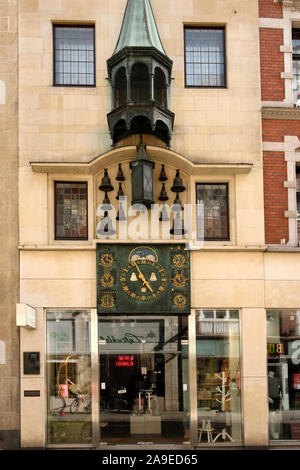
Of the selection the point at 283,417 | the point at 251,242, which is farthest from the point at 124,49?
the point at 283,417

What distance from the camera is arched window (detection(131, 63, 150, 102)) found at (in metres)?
16.1

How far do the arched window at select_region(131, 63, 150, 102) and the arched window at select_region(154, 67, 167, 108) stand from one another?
22 cm

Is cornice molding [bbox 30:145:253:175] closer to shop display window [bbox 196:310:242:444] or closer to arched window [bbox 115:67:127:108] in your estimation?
arched window [bbox 115:67:127:108]

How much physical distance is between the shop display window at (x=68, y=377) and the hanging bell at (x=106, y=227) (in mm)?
2024

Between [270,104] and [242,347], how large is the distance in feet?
20.6

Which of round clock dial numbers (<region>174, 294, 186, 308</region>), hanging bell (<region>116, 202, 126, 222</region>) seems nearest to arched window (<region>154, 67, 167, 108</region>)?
hanging bell (<region>116, 202, 126, 222</region>)

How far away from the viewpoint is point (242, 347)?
15.8 meters

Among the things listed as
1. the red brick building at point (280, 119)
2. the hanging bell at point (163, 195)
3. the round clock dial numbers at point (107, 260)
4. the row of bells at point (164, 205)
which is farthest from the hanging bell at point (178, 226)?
the red brick building at point (280, 119)

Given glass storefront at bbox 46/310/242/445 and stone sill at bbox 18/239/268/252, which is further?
stone sill at bbox 18/239/268/252

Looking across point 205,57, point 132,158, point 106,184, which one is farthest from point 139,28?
point 106,184

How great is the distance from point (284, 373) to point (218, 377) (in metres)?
1.67

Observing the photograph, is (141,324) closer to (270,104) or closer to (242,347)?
(242,347)

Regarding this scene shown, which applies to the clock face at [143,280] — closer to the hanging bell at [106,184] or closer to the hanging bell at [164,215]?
the hanging bell at [164,215]

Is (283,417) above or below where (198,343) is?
below
